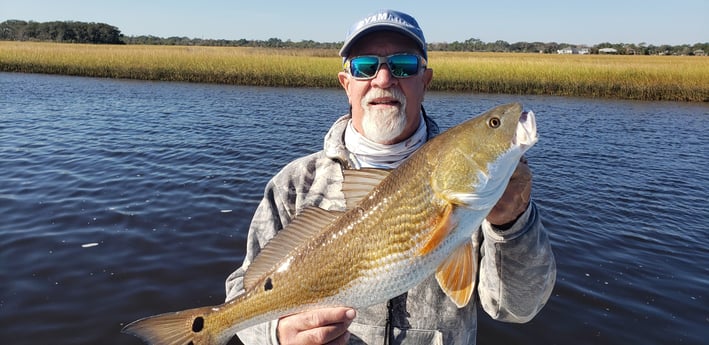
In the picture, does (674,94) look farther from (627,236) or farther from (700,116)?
(627,236)

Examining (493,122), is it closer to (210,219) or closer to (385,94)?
(385,94)

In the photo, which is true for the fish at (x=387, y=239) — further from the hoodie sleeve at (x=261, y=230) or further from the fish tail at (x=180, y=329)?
the hoodie sleeve at (x=261, y=230)

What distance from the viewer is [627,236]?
9125 millimetres

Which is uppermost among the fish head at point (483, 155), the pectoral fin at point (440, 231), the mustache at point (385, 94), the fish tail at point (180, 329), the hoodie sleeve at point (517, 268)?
the mustache at point (385, 94)

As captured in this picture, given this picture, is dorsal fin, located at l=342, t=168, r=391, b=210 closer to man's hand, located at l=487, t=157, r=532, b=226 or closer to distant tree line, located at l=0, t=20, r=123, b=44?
man's hand, located at l=487, t=157, r=532, b=226

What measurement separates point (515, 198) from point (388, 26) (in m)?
1.60

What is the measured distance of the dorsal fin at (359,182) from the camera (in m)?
2.40

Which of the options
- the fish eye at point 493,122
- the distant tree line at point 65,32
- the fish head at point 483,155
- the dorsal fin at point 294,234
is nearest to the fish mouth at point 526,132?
the fish head at point 483,155

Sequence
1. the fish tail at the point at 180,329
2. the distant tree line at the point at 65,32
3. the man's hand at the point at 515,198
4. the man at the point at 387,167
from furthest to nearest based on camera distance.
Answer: the distant tree line at the point at 65,32 < the man at the point at 387,167 < the fish tail at the point at 180,329 < the man's hand at the point at 515,198

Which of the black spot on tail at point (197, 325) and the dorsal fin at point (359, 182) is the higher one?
the dorsal fin at point (359, 182)

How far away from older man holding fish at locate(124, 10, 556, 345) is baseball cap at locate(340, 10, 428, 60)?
1146 mm

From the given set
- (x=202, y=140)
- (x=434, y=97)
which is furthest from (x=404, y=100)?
(x=434, y=97)

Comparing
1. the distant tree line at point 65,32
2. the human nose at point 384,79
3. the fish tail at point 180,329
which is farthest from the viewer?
the distant tree line at point 65,32

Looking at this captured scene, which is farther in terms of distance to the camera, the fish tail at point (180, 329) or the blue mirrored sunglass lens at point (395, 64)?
the blue mirrored sunglass lens at point (395, 64)
